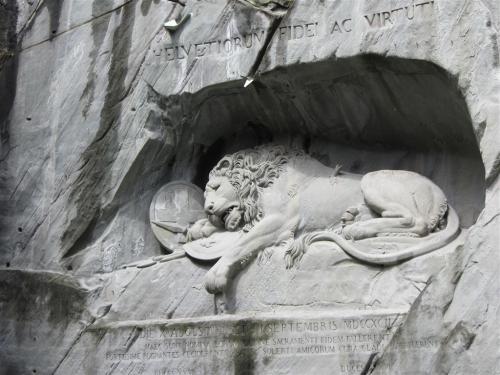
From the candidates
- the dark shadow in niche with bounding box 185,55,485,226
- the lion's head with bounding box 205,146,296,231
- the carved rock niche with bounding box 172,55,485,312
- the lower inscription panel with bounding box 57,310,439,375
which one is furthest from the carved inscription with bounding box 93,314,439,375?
the dark shadow in niche with bounding box 185,55,485,226

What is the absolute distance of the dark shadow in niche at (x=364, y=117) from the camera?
7.18 m

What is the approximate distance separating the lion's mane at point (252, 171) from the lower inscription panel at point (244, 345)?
0.95 meters

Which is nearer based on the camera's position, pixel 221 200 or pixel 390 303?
pixel 390 303

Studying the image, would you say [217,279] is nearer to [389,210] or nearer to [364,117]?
[389,210]

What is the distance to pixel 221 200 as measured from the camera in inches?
307

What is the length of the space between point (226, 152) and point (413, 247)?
2.21 meters

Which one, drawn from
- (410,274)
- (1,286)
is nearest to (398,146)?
(410,274)

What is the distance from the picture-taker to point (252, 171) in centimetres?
783

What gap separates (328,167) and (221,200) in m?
0.90

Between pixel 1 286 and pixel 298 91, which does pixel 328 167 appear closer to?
pixel 298 91

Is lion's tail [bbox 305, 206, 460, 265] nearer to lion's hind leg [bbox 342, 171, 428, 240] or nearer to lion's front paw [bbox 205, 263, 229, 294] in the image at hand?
lion's hind leg [bbox 342, 171, 428, 240]

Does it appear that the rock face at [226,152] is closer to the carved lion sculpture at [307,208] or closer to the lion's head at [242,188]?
the carved lion sculpture at [307,208]

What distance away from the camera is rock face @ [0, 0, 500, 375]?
6590 millimetres

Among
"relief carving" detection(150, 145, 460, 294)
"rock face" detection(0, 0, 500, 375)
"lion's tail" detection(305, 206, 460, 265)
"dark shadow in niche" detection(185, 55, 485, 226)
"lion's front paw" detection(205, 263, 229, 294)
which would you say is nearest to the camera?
"rock face" detection(0, 0, 500, 375)
